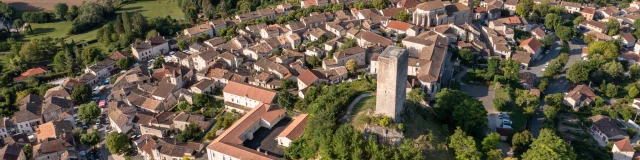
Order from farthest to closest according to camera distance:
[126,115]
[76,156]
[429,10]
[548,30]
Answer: [548,30] < [429,10] < [126,115] < [76,156]

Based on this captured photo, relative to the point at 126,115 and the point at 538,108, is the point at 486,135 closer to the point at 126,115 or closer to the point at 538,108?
the point at 538,108

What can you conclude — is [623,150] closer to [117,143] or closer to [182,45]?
[117,143]

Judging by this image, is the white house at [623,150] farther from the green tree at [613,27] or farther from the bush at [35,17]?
the bush at [35,17]

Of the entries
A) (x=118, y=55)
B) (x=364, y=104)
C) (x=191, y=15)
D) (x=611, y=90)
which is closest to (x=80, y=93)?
→ (x=118, y=55)

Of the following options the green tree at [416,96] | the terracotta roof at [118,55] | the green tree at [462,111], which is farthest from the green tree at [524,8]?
the terracotta roof at [118,55]

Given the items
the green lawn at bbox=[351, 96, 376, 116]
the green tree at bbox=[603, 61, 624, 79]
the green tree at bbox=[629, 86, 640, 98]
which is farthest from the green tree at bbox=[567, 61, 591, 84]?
the green lawn at bbox=[351, 96, 376, 116]

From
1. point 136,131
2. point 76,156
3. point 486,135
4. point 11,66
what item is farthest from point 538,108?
point 11,66
